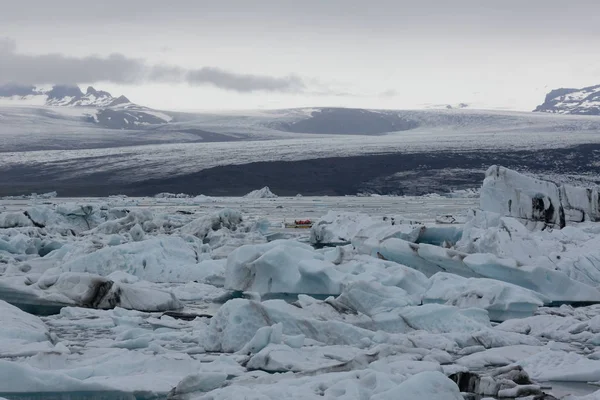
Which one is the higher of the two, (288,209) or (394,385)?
(394,385)

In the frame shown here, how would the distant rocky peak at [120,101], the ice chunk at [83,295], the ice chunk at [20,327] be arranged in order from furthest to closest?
the distant rocky peak at [120,101]
the ice chunk at [83,295]
the ice chunk at [20,327]

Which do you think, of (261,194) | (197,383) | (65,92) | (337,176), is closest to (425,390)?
(197,383)

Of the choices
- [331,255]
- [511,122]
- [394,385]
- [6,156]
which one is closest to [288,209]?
[331,255]

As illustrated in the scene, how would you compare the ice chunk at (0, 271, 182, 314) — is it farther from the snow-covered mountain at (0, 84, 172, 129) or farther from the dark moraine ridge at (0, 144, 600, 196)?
the snow-covered mountain at (0, 84, 172, 129)

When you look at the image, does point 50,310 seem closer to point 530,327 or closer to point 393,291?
point 393,291

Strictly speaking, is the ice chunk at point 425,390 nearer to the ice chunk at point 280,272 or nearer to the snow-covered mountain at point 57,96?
the ice chunk at point 280,272

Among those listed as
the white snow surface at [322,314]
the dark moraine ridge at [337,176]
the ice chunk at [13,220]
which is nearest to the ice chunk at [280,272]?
the white snow surface at [322,314]

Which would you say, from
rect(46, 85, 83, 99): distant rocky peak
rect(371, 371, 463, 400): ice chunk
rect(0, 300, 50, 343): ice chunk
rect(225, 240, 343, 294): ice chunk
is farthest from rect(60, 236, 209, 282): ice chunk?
rect(46, 85, 83, 99): distant rocky peak
